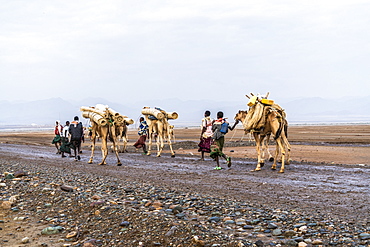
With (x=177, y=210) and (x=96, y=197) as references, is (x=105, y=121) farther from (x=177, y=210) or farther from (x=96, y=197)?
(x=177, y=210)

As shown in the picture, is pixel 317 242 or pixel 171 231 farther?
pixel 171 231

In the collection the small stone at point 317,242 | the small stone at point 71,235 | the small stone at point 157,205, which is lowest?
the small stone at point 71,235

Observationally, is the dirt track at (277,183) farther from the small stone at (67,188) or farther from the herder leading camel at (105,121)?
the small stone at (67,188)

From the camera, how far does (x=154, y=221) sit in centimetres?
758

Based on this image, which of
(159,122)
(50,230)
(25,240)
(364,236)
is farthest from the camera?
(159,122)

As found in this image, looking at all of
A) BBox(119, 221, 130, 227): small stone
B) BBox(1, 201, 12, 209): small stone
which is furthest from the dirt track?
BBox(1, 201, 12, 209): small stone

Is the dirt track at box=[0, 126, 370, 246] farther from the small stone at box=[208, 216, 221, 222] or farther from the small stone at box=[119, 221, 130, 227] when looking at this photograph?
the small stone at box=[119, 221, 130, 227]

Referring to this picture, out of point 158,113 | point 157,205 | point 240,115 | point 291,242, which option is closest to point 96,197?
point 157,205

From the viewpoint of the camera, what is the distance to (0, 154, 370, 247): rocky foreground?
667 centimetres

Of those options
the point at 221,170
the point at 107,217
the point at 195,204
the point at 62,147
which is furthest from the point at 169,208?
the point at 62,147

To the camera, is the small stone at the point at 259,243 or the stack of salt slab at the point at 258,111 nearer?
the small stone at the point at 259,243

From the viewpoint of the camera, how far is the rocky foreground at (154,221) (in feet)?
21.9

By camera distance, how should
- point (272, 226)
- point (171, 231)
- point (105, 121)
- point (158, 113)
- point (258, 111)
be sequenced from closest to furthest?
point (171, 231)
point (272, 226)
point (258, 111)
point (105, 121)
point (158, 113)

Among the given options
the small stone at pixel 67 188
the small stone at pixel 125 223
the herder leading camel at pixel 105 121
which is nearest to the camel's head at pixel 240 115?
the herder leading camel at pixel 105 121
